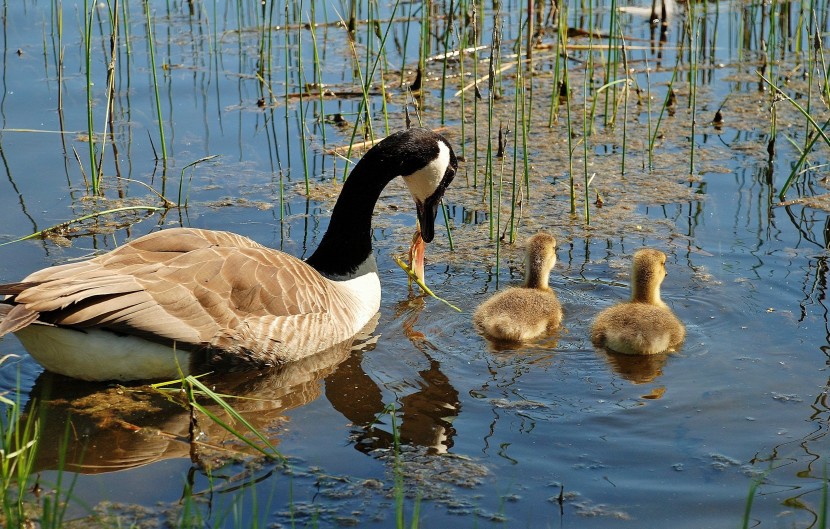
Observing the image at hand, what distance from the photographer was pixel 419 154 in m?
7.66

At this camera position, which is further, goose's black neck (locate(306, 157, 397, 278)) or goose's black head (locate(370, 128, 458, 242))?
goose's black neck (locate(306, 157, 397, 278))

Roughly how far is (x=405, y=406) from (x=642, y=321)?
1637 mm

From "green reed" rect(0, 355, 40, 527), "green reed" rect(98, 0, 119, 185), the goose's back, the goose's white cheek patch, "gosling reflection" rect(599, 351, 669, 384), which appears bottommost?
"gosling reflection" rect(599, 351, 669, 384)

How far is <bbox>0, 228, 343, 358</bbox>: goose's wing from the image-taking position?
6078mm

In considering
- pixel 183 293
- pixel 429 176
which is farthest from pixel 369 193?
pixel 183 293

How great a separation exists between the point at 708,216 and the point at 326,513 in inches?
207

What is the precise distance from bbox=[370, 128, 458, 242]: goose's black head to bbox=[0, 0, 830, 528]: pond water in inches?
27.1

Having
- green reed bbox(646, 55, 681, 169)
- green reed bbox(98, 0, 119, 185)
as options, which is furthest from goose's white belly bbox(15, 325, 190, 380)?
green reed bbox(646, 55, 681, 169)

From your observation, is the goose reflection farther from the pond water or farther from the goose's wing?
the goose's wing

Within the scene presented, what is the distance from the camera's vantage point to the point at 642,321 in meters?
6.88

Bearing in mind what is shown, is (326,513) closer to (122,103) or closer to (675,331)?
(675,331)

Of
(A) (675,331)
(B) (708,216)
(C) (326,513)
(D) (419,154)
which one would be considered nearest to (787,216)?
(B) (708,216)

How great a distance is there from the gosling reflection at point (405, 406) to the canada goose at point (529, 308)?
0.44 metres

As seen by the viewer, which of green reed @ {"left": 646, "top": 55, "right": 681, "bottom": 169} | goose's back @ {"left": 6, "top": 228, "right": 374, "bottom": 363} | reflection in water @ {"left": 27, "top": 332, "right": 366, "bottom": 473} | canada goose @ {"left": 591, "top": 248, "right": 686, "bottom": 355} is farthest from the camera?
green reed @ {"left": 646, "top": 55, "right": 681, "bottom": 169}
